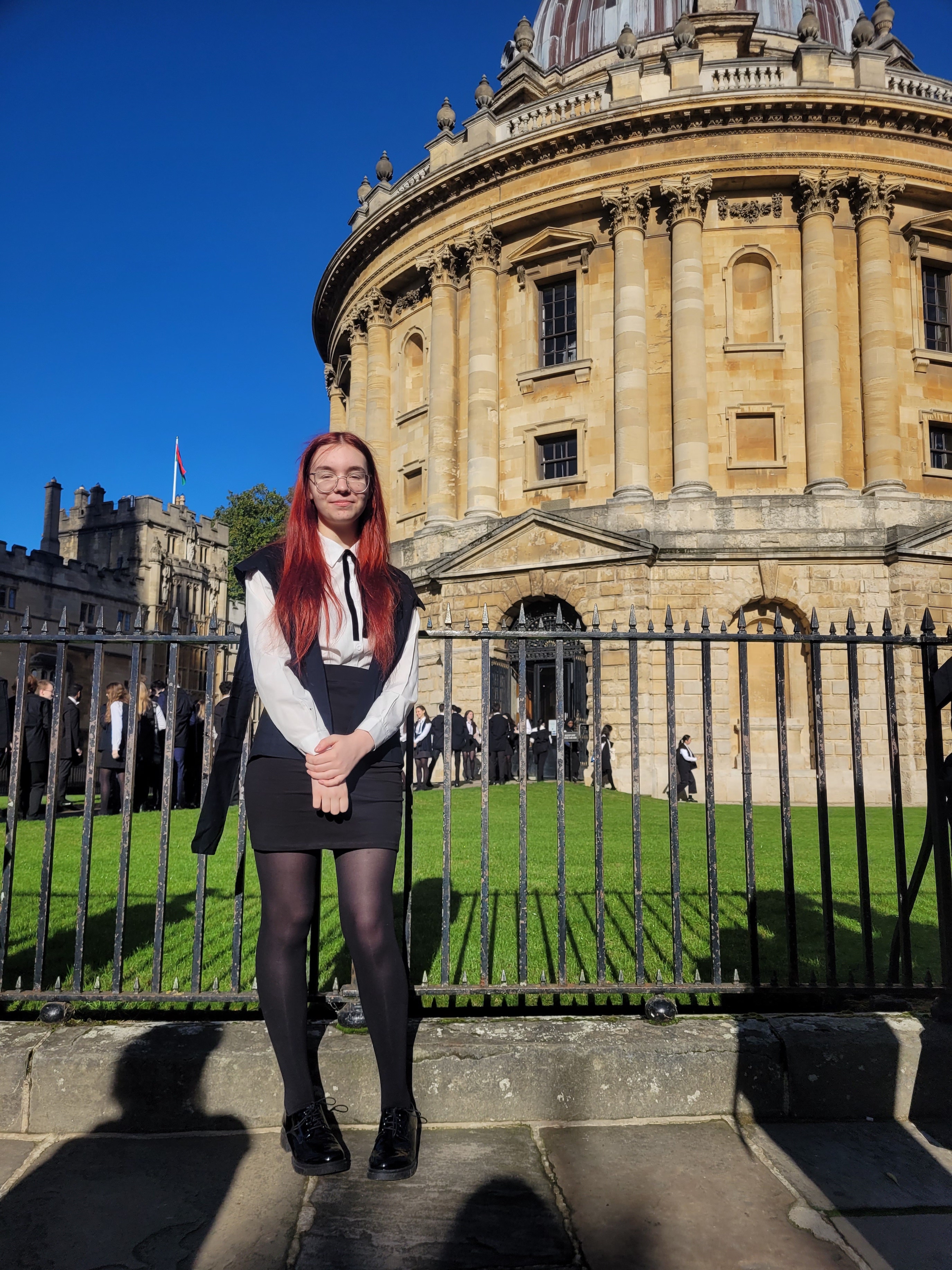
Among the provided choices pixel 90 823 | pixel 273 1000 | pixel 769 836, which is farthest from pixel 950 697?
pixel 769 836

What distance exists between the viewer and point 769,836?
33.0ft

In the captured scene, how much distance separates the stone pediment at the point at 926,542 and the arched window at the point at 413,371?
50.1 ft

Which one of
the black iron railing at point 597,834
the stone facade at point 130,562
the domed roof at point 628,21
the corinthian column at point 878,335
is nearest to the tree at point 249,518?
the stone facade at point 130,562

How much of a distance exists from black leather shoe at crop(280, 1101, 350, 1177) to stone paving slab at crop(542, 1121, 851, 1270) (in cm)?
69

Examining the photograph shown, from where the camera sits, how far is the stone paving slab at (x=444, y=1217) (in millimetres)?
2213

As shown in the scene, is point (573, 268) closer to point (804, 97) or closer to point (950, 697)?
point (804, 97)

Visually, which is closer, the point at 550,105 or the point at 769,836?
the point at 769,836

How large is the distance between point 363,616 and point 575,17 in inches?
1470

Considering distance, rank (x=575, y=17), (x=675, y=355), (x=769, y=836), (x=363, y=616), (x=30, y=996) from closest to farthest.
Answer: (x=363, y=616) < (x=30, y=996) < (x=769, y=836) < (x=675, y=355) < (x=575, y=17)

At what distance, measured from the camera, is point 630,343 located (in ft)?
72.5

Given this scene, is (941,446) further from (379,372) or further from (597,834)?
(597,834)

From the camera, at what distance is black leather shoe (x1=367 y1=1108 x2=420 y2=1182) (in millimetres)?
2576

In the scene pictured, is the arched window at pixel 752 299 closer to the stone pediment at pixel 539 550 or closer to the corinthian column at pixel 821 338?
the corinthian column at pixel 821 338

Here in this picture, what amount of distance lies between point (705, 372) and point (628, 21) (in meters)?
16.9
